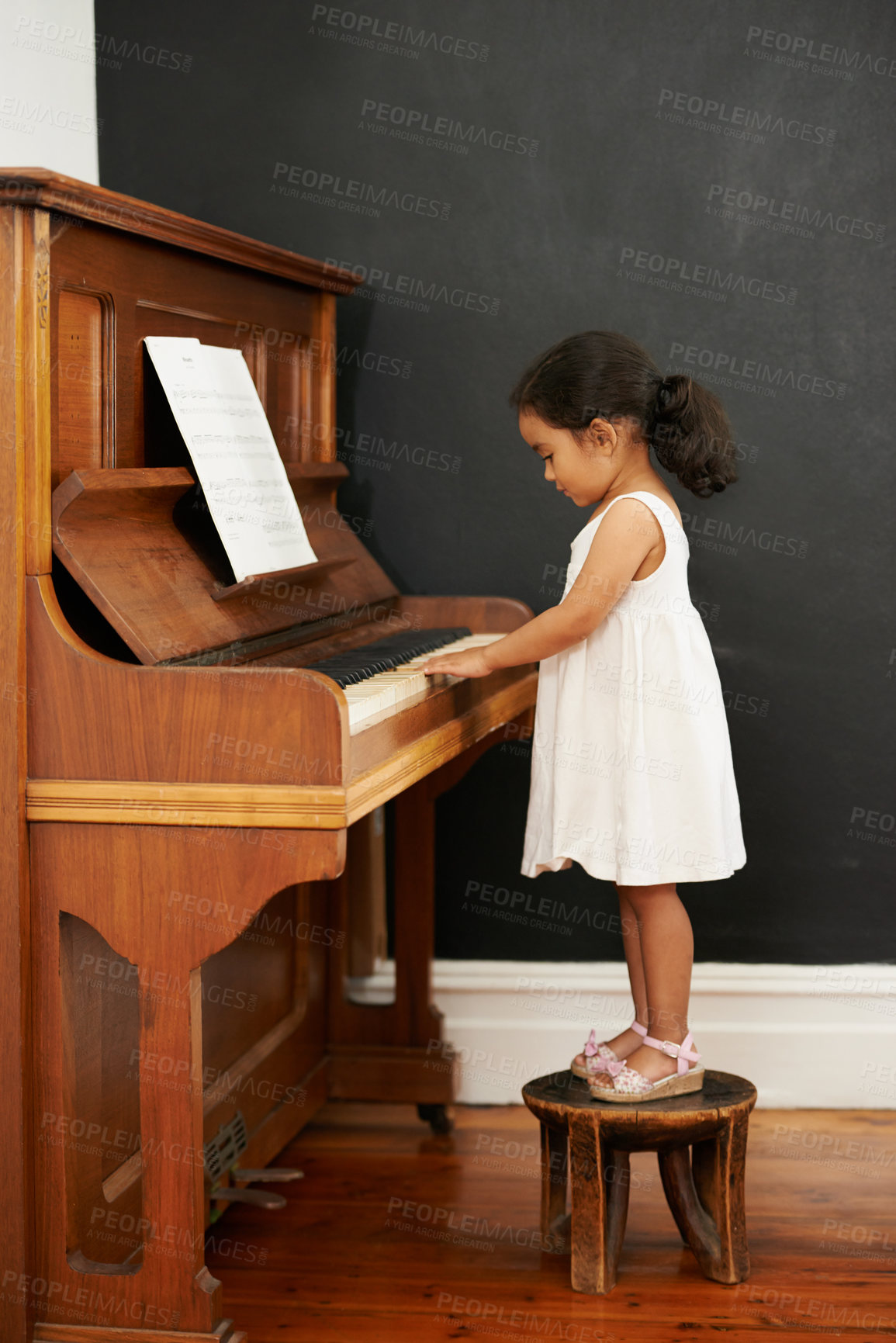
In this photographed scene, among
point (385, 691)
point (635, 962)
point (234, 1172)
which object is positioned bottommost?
point (234, 1172)

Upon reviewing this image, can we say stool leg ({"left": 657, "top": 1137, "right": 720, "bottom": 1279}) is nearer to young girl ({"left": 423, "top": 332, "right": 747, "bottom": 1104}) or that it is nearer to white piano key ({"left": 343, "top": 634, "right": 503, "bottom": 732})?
young girl ({"left": 423, "top": 332, "right": 747, "bottom": 1104})

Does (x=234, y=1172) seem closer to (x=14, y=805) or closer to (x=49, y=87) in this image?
(x=14, y=805)

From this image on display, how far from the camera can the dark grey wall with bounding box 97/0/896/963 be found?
8.93 ft

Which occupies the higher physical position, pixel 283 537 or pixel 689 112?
pixel 689 112

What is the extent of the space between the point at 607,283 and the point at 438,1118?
180cm

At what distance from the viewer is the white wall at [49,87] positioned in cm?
244

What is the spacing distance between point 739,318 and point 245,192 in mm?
1104

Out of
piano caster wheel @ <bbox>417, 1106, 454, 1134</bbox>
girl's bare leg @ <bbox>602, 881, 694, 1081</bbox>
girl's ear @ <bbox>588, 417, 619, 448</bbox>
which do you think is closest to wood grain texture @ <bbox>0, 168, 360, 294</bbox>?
girl's ear @ <bbox>588, 417, 619, 448</bbox>

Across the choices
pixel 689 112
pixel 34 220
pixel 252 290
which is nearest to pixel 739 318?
pixel 689 112

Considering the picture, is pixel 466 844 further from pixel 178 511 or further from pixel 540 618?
pixel 178 511

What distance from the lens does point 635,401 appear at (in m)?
2.05

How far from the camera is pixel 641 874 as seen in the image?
2.00 metres

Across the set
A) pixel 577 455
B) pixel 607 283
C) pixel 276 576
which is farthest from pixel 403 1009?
pixel 607 283

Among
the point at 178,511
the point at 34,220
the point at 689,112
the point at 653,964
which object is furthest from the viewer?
the point at 689,112
